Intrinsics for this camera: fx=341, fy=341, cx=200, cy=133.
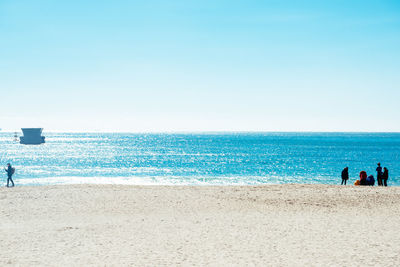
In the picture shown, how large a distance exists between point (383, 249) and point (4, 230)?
11.3 meters

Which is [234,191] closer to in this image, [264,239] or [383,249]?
[264,239]

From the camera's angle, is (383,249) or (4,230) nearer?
(383,249)

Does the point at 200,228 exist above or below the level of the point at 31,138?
A: below

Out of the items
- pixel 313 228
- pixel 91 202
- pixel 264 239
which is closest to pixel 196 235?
pixel 264 239

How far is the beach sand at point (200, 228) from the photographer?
848cm

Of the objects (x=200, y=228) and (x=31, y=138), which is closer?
(x=200, y=228)

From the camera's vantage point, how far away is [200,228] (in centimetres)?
1152

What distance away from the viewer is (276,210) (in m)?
14.6

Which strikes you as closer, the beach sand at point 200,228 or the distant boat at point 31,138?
the beach sand at point 200,228

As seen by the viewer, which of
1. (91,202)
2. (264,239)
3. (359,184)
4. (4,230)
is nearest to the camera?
(264,239)

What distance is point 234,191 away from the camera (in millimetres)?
19859

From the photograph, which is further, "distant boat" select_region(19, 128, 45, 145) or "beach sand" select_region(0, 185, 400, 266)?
"distant boat" select_region(19, 128, 45, 145)

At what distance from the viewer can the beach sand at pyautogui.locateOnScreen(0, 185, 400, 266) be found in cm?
848

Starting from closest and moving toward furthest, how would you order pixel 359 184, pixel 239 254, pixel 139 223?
pixel 239 254
pixel 139 223
pixel 359 184
